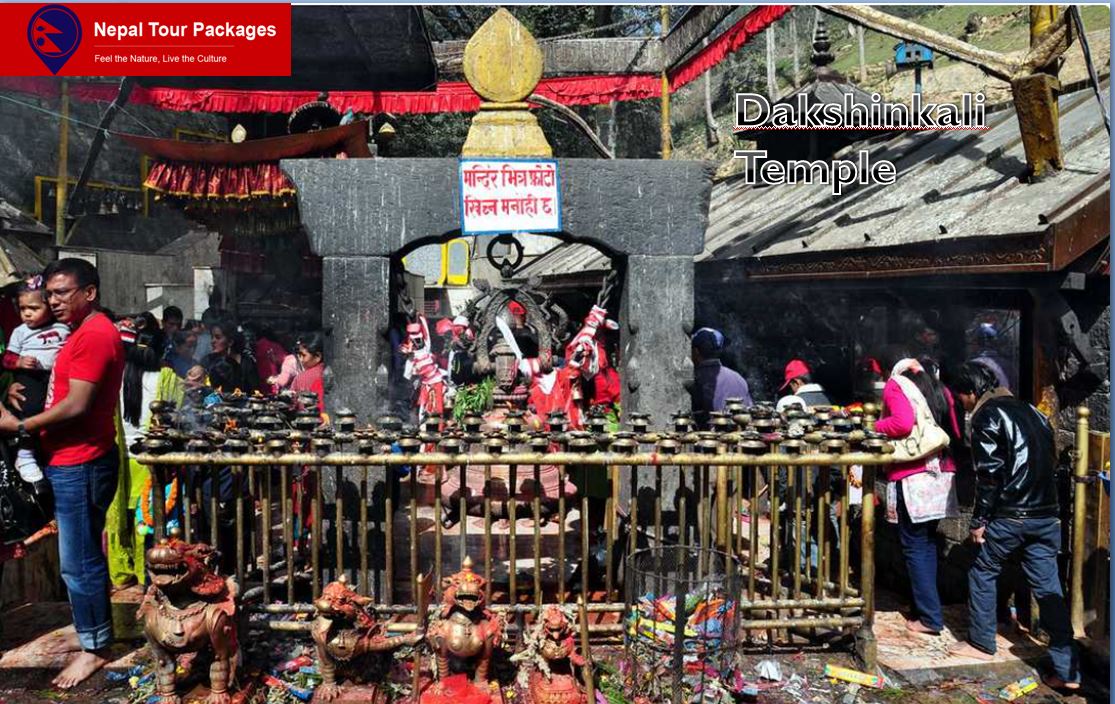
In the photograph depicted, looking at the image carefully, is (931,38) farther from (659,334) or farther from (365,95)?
(365,95)

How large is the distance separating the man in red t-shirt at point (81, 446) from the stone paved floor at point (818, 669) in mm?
192

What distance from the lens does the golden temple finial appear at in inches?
222

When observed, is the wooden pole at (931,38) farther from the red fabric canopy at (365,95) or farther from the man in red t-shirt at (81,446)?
the man in red t-shirt at (81,446)

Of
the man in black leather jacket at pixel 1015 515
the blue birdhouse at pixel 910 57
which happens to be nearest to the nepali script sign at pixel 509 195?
the man in black leather jacket at pixel 1015 515

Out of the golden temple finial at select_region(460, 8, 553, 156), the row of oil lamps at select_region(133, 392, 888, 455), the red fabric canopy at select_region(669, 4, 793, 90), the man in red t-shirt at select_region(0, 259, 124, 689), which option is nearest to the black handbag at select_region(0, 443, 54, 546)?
the man in red t-shirt at select_region(0, 259, 124, 689)

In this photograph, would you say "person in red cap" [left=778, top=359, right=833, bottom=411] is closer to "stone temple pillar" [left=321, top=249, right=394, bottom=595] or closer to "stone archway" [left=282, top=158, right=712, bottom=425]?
"stone archway" [left=282, top=158, right=712, bottom=425]

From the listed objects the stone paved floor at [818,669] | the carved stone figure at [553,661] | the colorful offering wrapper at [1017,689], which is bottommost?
the colorful offering wrapper at [1017,689]

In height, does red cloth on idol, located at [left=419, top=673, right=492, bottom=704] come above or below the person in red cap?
below

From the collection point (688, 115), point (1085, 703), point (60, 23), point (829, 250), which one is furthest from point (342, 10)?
point (688, 115)

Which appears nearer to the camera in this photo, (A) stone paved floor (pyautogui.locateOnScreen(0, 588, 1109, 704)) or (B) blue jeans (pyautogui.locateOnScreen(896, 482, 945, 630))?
(A) stone paved floor (pyautogui.locateOnScreen(0, 588, 1109, 704))

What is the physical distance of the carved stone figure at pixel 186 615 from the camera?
12.1 ft

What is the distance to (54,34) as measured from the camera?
24.9ft

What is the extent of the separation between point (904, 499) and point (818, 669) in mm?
1393

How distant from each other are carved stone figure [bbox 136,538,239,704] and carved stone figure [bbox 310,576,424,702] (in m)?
0.43
